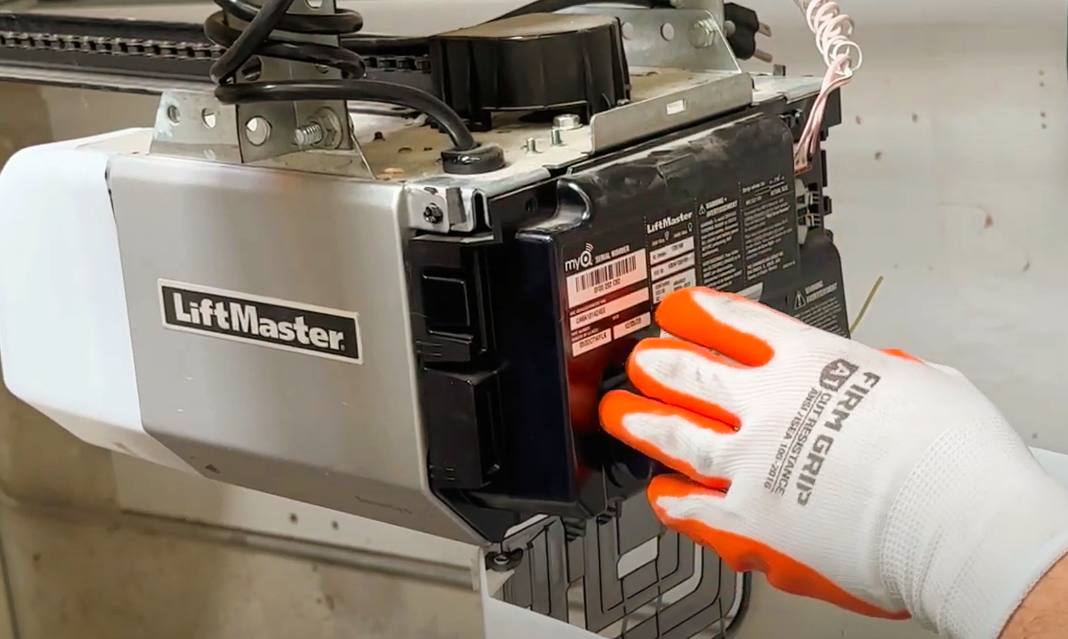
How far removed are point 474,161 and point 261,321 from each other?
0.16 metres

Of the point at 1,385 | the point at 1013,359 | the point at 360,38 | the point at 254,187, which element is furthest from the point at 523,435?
the point at 1,385

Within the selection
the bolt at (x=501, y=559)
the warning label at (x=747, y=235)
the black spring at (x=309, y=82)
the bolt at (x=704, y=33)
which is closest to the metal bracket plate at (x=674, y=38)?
the bolt at (x=704, y=33)

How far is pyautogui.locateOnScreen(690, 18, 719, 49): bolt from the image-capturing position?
2.56ft

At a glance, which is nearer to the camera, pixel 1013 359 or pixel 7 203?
pixel 7 203

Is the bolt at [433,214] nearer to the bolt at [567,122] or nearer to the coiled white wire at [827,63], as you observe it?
the bolt at [567,122]

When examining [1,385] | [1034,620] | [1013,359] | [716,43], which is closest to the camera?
[1034,620]

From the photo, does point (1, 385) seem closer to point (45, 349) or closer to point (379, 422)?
point (45, 349)

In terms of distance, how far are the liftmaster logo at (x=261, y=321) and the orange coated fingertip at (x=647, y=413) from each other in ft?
0.44

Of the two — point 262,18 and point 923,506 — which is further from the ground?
point 262,18

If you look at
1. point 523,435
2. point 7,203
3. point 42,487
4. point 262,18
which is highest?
point 262,18

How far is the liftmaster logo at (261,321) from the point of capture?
2.11ft

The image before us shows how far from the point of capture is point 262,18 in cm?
59

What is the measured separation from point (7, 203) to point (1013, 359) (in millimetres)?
829

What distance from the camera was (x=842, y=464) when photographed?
1.97ft
